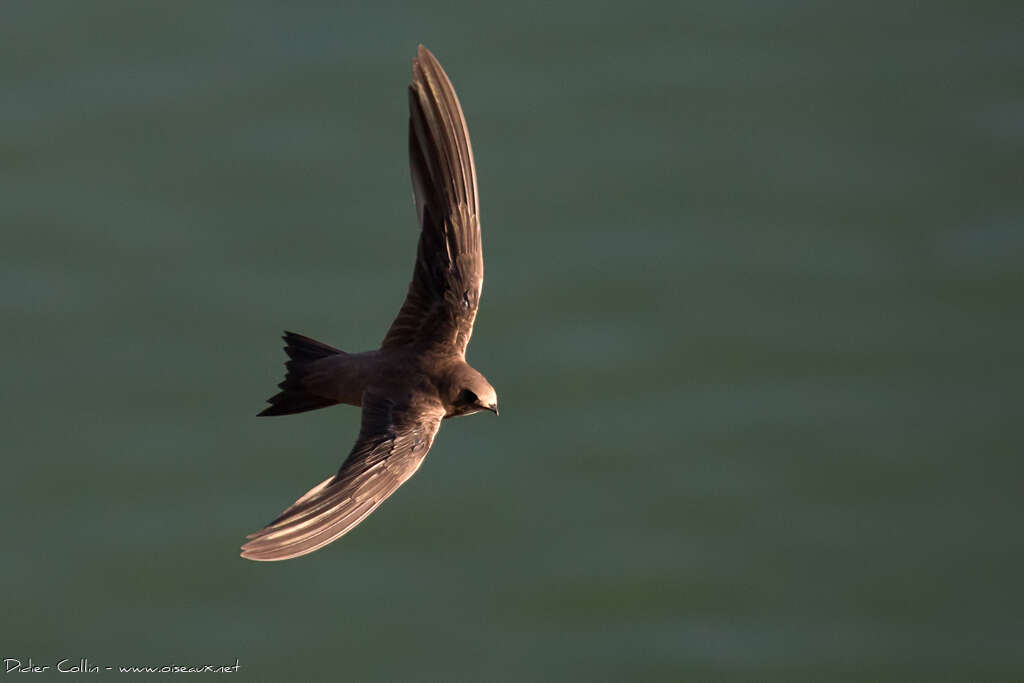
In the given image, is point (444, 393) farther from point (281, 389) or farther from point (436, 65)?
point (436, 65)

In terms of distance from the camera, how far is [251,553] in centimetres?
409

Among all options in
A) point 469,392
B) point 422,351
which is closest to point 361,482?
point 469,392

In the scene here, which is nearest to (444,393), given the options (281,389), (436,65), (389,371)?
(389,371)

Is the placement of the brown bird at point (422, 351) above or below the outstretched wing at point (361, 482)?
above

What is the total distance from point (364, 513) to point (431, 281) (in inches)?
42.7

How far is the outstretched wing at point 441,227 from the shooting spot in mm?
5184

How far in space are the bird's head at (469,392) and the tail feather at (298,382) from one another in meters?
0.44

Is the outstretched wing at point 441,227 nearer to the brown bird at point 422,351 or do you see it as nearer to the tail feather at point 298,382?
the brown bird at point 422,351

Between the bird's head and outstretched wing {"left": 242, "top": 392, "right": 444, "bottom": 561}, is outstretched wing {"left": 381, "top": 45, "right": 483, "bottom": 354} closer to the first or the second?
the bird's head

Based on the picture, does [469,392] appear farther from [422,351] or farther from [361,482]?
[361,482]

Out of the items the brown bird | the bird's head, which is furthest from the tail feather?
the bird's head

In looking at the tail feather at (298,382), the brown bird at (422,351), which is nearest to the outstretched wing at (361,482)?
the brown bird at (422,351)

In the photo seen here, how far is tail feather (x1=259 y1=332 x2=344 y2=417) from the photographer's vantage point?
17.1 feet

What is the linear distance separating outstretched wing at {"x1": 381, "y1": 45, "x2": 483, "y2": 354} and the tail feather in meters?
0.24
